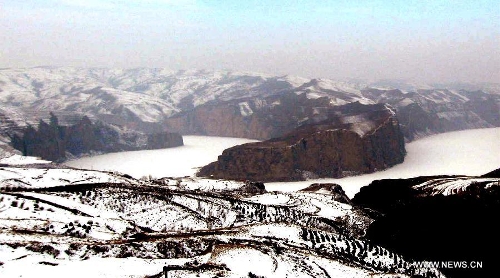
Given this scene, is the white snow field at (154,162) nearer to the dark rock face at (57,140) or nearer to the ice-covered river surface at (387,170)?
the ice-covered river surface at (387,170)

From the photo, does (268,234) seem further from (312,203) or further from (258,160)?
(258,160)

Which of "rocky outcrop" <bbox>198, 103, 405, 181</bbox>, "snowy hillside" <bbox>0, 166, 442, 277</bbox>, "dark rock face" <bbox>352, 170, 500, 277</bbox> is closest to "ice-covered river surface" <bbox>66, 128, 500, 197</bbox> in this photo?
"rocky outcrop" <bbox>198, 103, 405, 181</bbox>

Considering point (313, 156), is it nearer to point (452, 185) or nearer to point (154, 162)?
point (154, 162)

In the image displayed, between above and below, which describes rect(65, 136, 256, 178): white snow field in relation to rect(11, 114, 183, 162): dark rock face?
below

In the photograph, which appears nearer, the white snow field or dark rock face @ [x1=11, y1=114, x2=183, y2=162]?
the white snow field

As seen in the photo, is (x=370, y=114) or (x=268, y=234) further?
(x=370, y=114)

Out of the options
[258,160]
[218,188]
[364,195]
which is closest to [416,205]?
[364,195]

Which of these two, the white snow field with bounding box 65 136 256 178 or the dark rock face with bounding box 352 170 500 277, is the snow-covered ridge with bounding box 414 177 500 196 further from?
the white snow field with bounding box 65 136 256 178

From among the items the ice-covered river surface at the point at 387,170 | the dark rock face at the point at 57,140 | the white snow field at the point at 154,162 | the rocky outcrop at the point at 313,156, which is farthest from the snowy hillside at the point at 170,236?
the dark rock face at the point at 57,140
